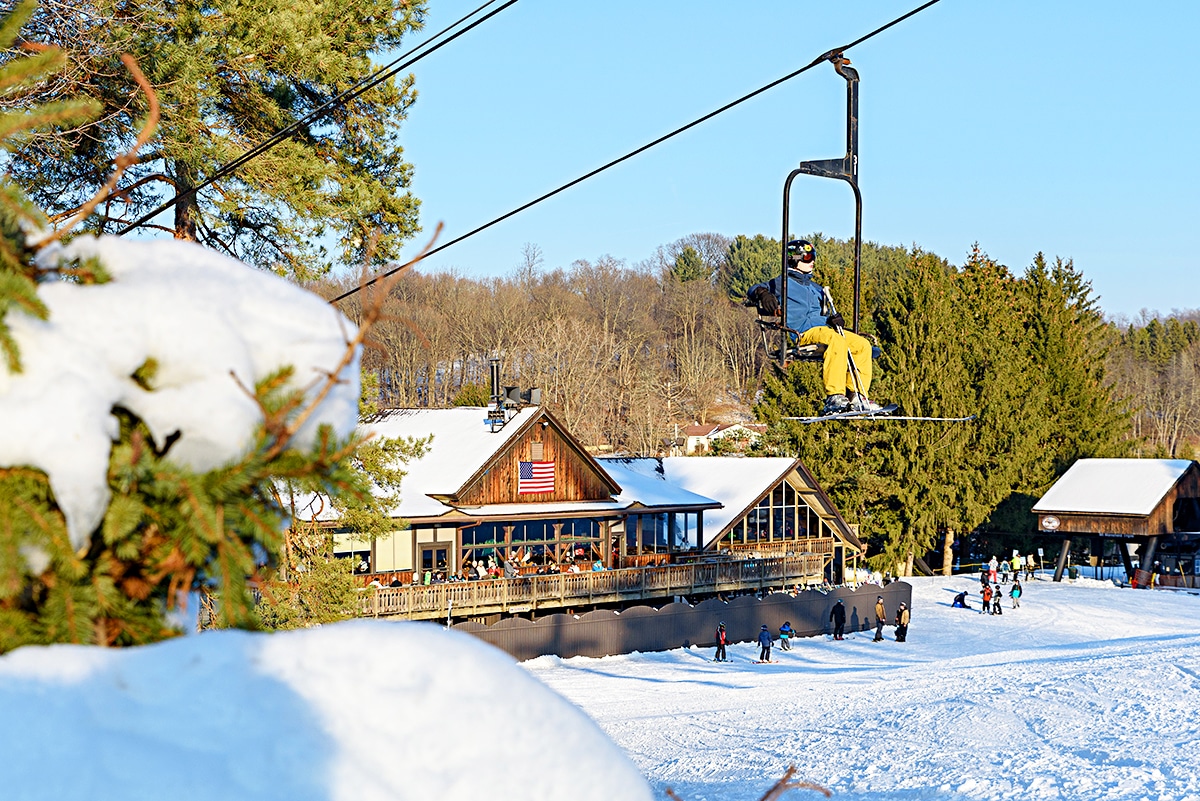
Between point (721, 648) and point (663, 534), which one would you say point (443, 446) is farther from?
point (721, 648)

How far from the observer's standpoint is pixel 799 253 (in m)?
10.1

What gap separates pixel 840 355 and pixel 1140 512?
39918 mm

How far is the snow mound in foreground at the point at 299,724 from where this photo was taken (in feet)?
5.01

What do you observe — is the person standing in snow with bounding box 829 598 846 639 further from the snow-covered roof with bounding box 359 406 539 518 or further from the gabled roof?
the snow-covered roof with bounding box 359 406 539 518

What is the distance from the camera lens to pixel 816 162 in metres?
8.41

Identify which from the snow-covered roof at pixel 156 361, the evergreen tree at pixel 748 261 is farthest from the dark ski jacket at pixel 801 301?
the evergreen tree at pixel 748 261

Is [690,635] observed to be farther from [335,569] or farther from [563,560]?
[335,569]

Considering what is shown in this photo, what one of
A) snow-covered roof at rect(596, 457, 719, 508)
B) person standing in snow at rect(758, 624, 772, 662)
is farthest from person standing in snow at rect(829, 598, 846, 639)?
snow-covered roof at rect(596, 457, 719, 508)

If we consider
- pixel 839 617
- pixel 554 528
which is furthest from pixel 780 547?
pixel 554 528

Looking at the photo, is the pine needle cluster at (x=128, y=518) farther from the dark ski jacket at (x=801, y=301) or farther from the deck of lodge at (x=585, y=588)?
the deck of lodge at (x=585, y=588)

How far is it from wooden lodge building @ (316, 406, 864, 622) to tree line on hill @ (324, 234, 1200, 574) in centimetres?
474

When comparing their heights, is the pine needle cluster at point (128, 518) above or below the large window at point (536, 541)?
above

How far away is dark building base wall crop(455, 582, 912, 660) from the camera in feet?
86.8

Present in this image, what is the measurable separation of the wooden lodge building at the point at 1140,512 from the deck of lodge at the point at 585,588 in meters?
14.3
